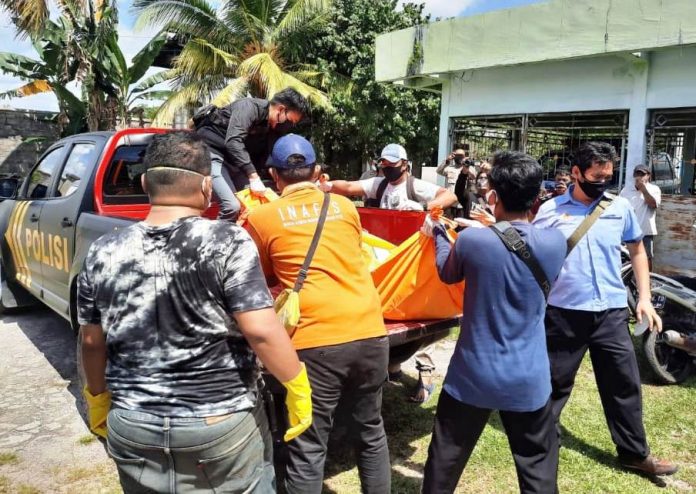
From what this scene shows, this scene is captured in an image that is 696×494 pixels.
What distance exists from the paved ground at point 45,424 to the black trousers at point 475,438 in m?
1.76

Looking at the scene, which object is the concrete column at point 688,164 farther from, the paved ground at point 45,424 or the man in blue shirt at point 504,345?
the paved ground at point 45,424

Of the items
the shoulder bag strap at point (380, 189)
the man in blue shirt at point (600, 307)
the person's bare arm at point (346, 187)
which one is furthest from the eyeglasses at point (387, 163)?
the man in blue shirt at point (600, 307)

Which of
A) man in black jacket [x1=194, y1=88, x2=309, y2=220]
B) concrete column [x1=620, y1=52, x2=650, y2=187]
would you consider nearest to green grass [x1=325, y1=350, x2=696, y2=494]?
man in black jacket [x1=194, y1=88, x2=309, y2=220]

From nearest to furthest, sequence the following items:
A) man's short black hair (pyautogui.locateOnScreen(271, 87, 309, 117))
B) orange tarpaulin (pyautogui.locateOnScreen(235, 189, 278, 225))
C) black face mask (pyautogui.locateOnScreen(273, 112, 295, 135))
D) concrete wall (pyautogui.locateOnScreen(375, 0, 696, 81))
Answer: orange tarpaulin (pyautogui.locateOnScreen(235, 189, 278, 225)) < man's short black hair (pyautogui.locateOnScreen(271, 87, 309, 117)) < black face mask (pyautogui.locateOnScreen(273, 112, 295, 135)) < concrete wall (pyautogui.locateOnScreen(375, 0, 696, 81))

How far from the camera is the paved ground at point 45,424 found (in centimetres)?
320

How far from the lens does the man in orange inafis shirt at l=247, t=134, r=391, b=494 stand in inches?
95.0

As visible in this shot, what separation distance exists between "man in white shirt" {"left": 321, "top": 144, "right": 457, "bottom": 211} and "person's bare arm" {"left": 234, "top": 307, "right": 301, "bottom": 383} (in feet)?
8.33

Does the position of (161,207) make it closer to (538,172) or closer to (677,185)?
(538,172)

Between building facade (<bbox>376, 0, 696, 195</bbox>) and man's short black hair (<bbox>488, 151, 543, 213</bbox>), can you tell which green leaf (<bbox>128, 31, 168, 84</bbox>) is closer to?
building facade (<bbox>376, 0, 696, 195</bbox>)

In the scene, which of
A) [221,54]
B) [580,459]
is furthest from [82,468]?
[221,54]

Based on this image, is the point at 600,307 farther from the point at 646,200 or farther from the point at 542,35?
the point at 542,35

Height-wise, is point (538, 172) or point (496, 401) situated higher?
point (538, 172)

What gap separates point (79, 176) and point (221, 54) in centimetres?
1119

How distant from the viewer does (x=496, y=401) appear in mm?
2367
